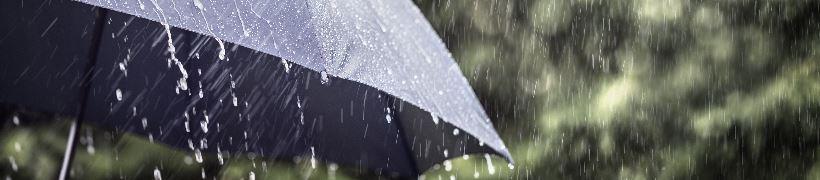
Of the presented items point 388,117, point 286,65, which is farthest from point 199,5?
point 388,117

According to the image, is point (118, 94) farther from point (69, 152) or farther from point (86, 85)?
point (69, 152)

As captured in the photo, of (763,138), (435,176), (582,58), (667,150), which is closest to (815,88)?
(763,138)

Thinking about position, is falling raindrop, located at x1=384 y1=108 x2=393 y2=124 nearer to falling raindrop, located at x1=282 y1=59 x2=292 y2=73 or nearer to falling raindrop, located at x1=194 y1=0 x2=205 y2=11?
falling raindrop, located at x1=282 y1=59 x2=292 y2=73

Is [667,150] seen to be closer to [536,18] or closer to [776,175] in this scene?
[776,175]

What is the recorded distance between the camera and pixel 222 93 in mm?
2455

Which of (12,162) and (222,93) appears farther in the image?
(12,162)

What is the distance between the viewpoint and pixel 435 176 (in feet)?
15.9

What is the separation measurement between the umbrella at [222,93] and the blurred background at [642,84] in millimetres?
2456

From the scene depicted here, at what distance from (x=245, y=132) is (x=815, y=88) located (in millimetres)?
3424

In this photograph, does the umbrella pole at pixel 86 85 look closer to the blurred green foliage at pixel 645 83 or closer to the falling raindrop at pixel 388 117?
the falling raindrop at pixel 388 117

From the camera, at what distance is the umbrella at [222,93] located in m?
1.95

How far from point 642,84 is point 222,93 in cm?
304

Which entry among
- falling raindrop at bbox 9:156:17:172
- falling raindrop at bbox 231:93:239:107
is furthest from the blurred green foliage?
falling raindrop at bbox 231:93:239:107

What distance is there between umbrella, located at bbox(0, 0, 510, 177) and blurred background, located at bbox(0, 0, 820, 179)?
246 centimetres
